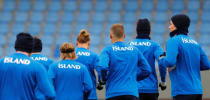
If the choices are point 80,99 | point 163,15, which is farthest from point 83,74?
point 163,15

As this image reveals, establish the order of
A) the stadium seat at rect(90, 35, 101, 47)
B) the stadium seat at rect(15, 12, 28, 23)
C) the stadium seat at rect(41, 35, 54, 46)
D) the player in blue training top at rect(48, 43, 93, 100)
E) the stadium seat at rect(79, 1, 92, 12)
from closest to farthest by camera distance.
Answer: the player in blue training top at rect(48, 43, 93, 100)
the stadium seat at rect(90, 35, 101, 47)
the stadium seat at rect(41, 35, 54, 46)
the stadium seat at rect(15, 12, 28, 23)
the stadium seat at rect(79, 1, 92, 12)

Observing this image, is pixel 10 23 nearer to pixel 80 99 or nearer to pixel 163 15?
pixel 163 15

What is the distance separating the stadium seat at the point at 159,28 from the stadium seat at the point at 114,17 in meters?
1.46

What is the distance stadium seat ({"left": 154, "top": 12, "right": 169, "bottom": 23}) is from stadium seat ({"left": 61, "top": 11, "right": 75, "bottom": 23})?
3214 mm

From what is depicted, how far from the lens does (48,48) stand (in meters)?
14.2

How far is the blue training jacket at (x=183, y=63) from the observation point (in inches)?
203

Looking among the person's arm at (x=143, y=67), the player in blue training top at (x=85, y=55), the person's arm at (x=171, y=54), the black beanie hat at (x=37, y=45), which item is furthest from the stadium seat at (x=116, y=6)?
the person's arm at (x=171, y=54)

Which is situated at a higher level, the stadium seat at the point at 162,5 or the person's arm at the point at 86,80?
the stadium seat at the point at 162,5

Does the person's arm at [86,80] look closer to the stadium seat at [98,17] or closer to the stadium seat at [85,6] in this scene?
the stadium seat at [98,17]

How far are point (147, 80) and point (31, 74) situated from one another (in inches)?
92.3

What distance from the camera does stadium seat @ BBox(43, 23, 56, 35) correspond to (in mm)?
14977

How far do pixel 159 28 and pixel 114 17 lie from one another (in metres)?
1.84

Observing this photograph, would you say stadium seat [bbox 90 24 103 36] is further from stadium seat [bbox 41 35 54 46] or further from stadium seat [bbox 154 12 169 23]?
stadium seat [bbox 154 12 169 23]

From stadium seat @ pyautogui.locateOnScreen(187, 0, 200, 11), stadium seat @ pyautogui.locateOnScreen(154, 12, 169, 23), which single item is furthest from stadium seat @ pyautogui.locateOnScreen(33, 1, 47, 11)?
stadium seat @ pyautogui.locateOnScreen(187, 0, 200, 11)
